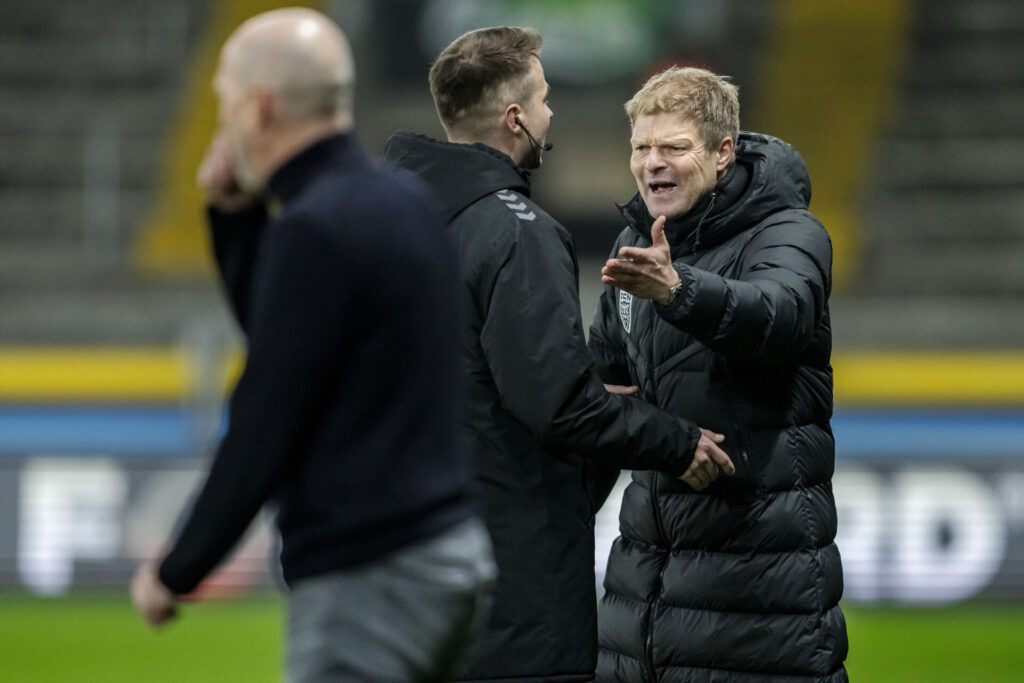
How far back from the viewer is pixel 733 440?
2969 millimetres

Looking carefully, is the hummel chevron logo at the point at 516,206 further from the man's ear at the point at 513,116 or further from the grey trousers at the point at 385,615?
the grey trousers at the point at 385,615

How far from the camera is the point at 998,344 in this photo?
10.3 metres

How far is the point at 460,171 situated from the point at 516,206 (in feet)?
0.44

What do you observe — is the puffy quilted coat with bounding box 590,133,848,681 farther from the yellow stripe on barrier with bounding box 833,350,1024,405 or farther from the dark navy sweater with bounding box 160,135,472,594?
the yellow stripe on barrier with bounding box 833,350,1024,405

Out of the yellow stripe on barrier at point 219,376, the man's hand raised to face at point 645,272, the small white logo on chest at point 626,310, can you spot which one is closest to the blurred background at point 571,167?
the yellow stripe on barrier at point 219,376

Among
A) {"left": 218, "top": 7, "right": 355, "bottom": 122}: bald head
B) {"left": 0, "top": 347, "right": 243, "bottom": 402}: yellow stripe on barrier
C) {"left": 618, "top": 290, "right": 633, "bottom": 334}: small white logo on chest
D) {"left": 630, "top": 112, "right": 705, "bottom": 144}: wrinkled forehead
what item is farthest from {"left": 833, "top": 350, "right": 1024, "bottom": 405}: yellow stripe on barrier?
{"left": 218, "top": 7, "right": 355, "bottom": 122}: bald head

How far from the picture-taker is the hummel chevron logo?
2838 millimetres

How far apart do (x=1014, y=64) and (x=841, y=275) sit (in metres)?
2.49

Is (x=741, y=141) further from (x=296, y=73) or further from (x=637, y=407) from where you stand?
(x=296, y=73)

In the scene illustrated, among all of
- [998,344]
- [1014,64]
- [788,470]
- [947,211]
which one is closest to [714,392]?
[788,470]

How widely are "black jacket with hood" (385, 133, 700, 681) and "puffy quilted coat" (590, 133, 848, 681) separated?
17 cm

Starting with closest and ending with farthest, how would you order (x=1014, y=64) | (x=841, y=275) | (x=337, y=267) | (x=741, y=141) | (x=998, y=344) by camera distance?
(x=337, y=267) → (x=741, y=141) → (x=998, y=344) → (x=841, y=275) → (x=1014, y=64)

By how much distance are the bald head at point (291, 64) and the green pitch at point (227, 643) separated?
4.20 meters

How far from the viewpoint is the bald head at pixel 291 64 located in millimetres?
2041
